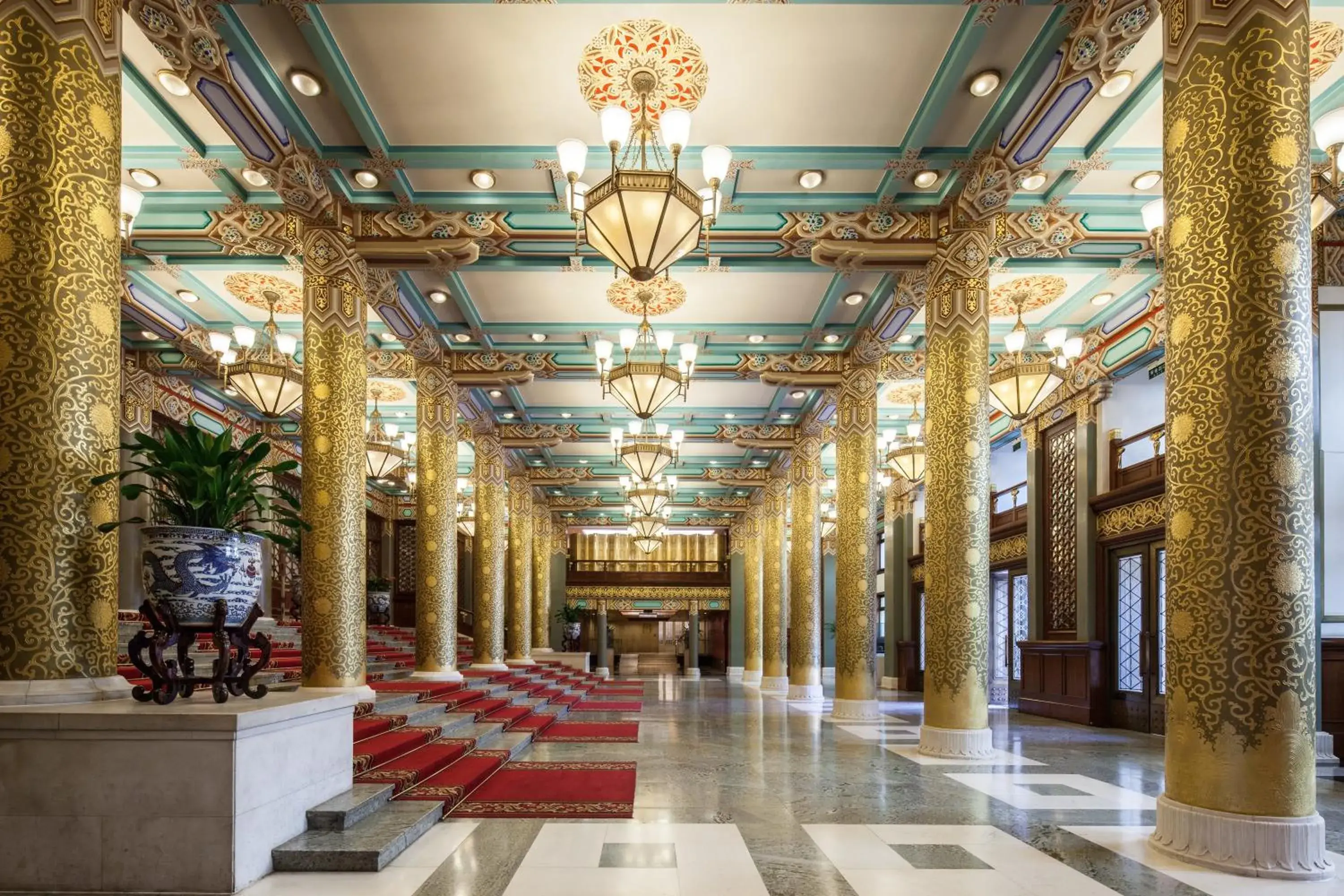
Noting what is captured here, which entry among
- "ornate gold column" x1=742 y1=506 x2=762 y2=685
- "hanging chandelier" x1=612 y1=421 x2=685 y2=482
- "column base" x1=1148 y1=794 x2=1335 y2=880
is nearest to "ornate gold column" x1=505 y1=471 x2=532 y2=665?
"ornate gold column" x1=742 y1=506 x2=762 y2=685

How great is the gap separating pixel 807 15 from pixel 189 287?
752cm

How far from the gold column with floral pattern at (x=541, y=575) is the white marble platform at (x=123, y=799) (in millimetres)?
19682

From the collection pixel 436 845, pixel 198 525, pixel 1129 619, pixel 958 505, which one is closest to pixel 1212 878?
pixel 436 845

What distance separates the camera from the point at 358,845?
412 cm

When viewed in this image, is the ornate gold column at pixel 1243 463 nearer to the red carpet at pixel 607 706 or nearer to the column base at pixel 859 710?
the column base at pixel 859 710

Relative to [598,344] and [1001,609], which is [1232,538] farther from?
[1001,609]

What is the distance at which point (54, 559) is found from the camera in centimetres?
369

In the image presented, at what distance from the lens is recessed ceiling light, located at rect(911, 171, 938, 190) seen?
748 centimetres

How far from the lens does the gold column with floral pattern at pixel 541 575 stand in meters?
23.8

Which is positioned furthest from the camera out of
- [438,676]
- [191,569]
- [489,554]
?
[489,554]

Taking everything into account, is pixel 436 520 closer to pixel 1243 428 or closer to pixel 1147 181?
pixel 1147 181

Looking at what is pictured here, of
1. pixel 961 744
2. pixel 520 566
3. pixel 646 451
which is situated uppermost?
pixel 646 451

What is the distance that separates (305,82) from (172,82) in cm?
85

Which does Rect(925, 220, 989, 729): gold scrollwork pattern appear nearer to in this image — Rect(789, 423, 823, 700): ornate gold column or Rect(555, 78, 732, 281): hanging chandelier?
Rect(555, 78, 732, 281): hanging chandelier
